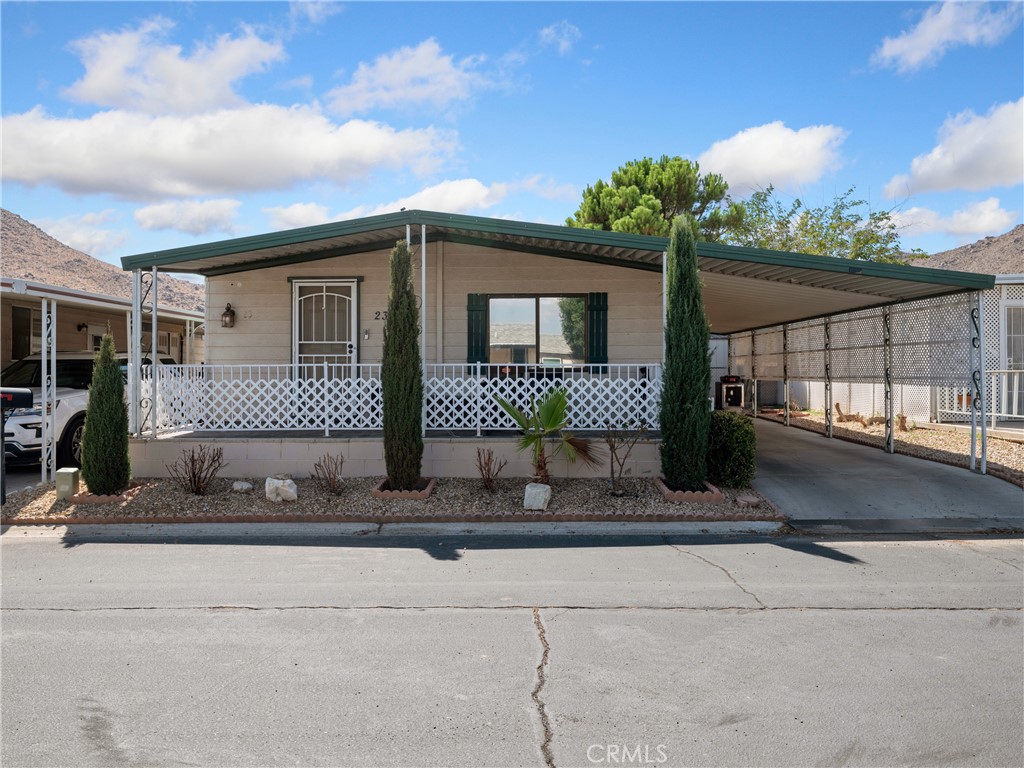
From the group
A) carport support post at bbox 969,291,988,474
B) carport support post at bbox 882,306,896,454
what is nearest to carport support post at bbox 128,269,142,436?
carport support post at bbox 969,291,988,474

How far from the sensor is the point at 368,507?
809cm

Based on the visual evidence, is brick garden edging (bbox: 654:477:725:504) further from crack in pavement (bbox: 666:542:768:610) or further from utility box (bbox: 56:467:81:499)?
utility box (bbox: 56:467:81:499)

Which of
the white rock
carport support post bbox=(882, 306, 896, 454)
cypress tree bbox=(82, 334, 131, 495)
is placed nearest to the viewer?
the white rock

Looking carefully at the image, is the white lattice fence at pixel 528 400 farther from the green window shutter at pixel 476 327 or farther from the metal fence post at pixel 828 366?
the metal fence post at pixel 828 366

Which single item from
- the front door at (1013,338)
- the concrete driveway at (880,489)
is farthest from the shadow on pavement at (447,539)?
the front door at (1013,338)

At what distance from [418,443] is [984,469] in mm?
7416

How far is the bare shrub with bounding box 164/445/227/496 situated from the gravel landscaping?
116mm

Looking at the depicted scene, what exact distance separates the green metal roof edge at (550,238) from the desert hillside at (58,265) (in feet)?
126

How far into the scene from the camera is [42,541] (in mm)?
7277

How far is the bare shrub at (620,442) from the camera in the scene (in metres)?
8.77

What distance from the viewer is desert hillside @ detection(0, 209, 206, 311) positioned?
4528 centimetres

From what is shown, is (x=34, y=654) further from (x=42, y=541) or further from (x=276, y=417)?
(x=276, y=417)

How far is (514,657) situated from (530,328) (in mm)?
7514

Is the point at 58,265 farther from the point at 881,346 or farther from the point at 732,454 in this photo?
the point at 732,454
